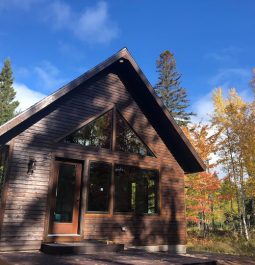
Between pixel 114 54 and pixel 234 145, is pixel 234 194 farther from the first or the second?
pixel 114 54

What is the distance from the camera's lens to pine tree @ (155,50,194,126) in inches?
1289

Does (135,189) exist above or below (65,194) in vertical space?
above

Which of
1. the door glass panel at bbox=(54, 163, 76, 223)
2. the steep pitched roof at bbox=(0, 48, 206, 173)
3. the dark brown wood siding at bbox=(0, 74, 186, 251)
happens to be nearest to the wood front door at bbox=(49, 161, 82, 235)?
the door glass panel at bbox=(54, 163, 76, 223)

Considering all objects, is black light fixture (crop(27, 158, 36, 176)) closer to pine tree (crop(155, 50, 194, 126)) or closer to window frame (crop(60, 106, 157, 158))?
window frame (crop(60, 106, 157, 158))

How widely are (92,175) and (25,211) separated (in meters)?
2.42

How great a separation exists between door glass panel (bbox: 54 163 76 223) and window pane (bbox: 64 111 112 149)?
3.03 ft

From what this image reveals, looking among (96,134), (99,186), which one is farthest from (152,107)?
(99,186)

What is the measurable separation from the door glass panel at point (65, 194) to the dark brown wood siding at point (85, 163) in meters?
0.41

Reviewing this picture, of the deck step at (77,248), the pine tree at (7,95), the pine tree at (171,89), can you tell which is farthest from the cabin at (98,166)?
the pine tree at (7,95)

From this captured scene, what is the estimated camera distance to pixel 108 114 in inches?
417

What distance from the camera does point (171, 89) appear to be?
34.5m

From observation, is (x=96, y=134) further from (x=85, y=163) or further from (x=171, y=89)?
(x=171, y=89)

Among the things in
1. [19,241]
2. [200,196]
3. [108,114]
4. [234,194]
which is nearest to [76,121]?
[108,114]

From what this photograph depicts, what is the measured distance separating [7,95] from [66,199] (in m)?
33.7
